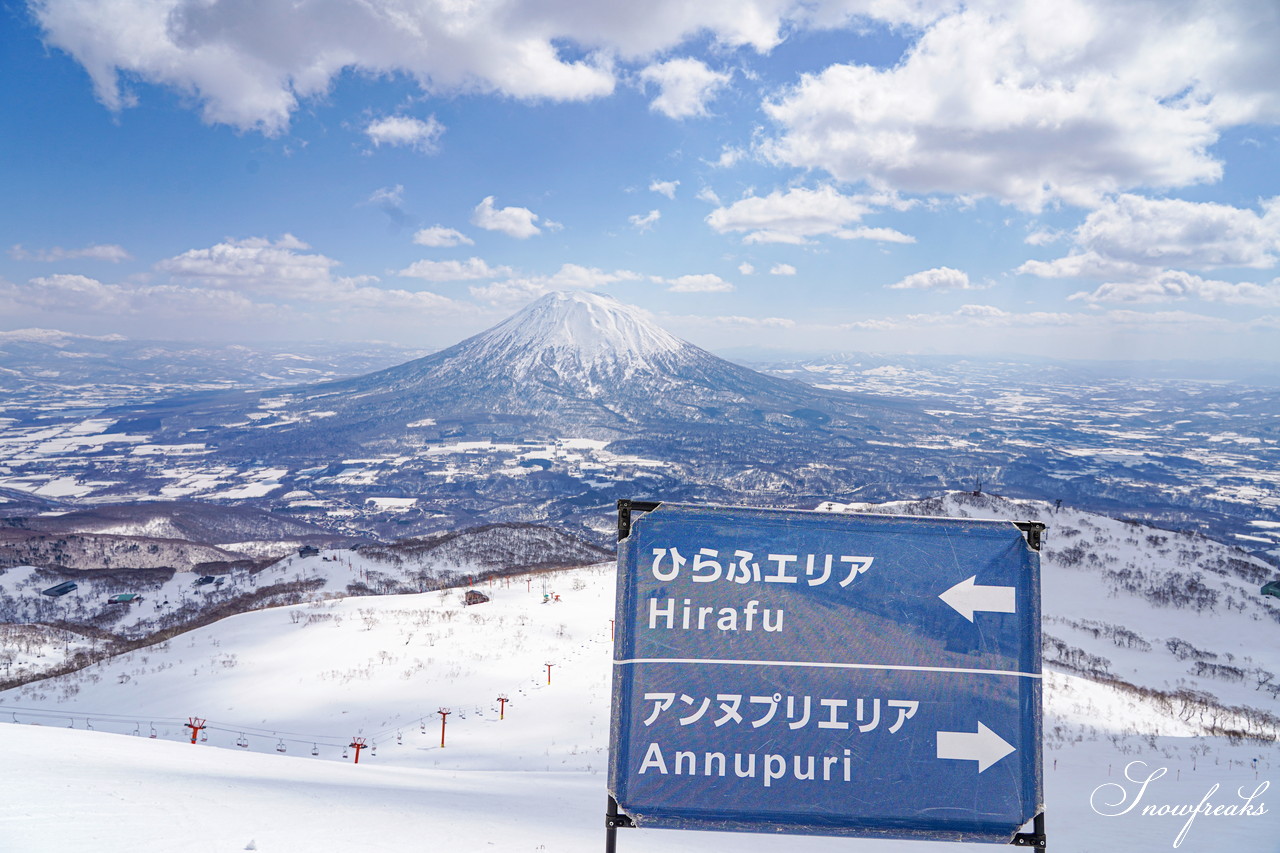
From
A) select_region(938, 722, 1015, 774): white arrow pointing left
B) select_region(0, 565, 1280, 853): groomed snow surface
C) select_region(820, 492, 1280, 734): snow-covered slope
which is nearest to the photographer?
select_region(938, 722, 1015, 774): white arrow pointing left

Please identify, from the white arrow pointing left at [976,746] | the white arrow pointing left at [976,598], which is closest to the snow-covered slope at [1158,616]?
the white arrow pointing left at [976,746]

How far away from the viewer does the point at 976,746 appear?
3197 mm

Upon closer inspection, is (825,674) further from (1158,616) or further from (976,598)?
(1158,616)

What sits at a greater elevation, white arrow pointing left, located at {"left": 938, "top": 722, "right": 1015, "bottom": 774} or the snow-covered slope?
white arrow pointing left, located at {"left": 938, "top": 722, "right": 1015, "bottom": 774}

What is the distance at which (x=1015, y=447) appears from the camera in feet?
546

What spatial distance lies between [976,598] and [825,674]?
902mm

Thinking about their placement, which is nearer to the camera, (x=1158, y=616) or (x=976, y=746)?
(x=976, y=746)

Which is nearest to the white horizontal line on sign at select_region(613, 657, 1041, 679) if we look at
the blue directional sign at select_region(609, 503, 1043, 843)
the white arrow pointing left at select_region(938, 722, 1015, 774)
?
the blue directional sign at select_region(609, 503, 1043, 843)

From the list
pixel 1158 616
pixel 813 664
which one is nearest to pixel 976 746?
pixel 813 664

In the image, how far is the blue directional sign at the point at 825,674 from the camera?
10.5 ft

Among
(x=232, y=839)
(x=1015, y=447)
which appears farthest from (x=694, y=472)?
(x=232, y=839)

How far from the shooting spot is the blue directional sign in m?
3.20

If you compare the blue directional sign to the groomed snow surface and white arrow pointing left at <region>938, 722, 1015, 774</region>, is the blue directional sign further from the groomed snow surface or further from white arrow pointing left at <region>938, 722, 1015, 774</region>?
the groomed snow surface

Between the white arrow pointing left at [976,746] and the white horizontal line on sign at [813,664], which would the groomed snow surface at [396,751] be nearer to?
the white horizontal line on sign at [813,664]
